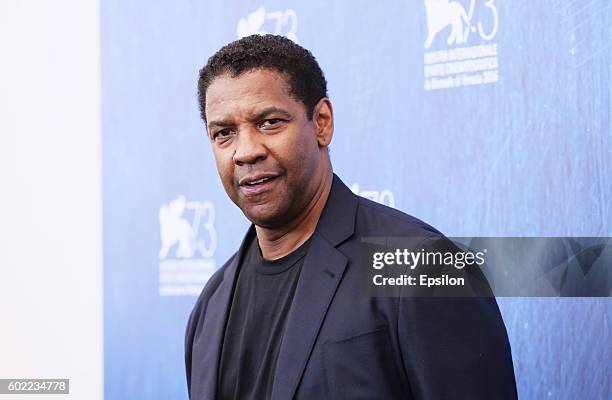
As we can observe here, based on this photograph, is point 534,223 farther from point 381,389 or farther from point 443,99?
point 381,389

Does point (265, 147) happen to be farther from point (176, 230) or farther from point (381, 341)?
A: point (176, 230)

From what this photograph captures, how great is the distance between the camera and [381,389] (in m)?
1.46

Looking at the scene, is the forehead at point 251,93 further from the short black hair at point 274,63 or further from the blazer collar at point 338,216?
the blazer collar at point 338,216

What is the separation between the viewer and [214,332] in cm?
175

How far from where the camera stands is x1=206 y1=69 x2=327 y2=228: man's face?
5.35 ft

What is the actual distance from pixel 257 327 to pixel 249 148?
0.32 meters

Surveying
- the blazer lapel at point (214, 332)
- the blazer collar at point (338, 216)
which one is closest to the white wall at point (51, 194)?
the blazer lapel at point (214, 332)

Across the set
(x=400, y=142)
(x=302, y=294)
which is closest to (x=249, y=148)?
(x=302, y=294)

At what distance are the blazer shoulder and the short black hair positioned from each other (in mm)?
205

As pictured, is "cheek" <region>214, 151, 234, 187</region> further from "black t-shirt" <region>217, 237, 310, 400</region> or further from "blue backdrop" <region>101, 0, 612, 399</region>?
"blue backdrop" <region>101, 0, 612, 399</region>

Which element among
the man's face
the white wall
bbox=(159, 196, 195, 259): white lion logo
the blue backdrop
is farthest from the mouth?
the white wall

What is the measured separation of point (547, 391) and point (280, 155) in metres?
0.78

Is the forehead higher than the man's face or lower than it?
higher

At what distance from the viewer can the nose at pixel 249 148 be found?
5.32 ft
